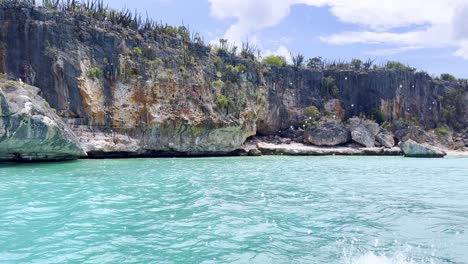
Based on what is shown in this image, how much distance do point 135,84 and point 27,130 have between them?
1440 centimetres

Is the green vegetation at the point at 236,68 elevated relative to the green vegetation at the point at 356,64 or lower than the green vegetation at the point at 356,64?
lower

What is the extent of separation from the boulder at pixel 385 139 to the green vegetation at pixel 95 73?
34082 millimetres

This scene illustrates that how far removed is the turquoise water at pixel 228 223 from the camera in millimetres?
7105

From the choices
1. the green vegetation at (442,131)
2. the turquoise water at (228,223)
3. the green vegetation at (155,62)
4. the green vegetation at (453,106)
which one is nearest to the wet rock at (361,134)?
the green vegetation at (442,131)

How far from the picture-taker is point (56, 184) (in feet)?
49.7

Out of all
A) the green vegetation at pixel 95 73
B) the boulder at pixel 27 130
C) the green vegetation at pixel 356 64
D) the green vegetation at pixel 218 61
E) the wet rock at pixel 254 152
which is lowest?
the wet rock at pixel 254 152

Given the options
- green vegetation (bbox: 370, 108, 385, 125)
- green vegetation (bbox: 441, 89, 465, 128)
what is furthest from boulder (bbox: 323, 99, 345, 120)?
green vegetation (bbox: 441, 89, 465, 128)

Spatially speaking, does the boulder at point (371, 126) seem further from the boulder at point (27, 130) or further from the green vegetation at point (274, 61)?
the boulder at point (27, 130)

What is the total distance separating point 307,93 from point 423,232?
4733cm

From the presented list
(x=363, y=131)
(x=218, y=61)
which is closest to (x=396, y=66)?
(x=363, y=131)

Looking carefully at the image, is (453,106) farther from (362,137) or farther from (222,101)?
(222,101)

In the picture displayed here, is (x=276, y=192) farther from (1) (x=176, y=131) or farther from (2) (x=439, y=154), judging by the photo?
(2) (x=439, y=154)

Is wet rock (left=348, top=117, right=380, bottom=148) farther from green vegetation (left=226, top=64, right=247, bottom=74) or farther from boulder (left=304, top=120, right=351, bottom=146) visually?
green vegetation (left=226, top=64, right=247, bottom=74)

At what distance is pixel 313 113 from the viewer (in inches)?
2030
